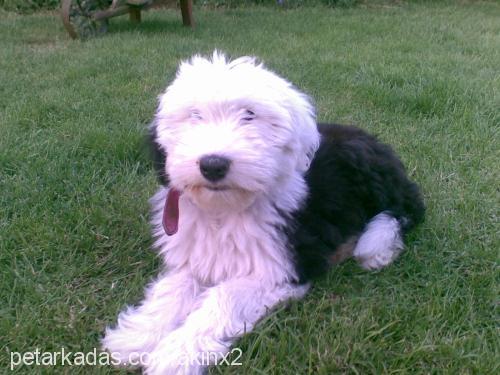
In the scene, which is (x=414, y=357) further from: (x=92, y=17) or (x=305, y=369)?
(x=92, y=17)

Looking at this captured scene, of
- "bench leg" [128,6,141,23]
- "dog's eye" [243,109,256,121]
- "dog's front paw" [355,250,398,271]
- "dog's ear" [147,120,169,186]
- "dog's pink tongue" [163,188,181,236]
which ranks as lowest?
"dog's front paw" [355,250,398,271]

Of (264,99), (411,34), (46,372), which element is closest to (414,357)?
(264,99)

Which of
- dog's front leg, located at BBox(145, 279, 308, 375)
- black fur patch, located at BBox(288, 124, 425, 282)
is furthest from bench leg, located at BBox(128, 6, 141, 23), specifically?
dog's front leg, located at BBox(145, 279, 308, 375)

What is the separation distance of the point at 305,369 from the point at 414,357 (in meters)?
0.41

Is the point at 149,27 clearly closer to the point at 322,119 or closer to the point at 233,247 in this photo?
the point at 322,119

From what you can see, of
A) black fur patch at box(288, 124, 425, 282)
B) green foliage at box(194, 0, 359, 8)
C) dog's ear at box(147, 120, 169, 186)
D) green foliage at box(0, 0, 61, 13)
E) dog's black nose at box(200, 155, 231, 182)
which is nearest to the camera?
dog's black nose at box(200, 155, 231, 182)

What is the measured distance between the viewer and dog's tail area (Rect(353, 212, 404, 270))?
2.70 metres

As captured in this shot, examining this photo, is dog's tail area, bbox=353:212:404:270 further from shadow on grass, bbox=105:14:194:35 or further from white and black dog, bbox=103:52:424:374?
shadow on grass, bbox=105:14:194:35

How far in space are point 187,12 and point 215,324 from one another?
7165mm

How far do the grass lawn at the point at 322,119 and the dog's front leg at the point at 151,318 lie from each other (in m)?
0.09

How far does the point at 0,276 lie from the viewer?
2.59m

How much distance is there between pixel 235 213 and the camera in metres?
2.35

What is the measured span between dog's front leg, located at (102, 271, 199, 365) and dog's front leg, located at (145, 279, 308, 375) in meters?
0.06

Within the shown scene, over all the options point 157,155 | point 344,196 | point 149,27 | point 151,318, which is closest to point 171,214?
point 157,155
